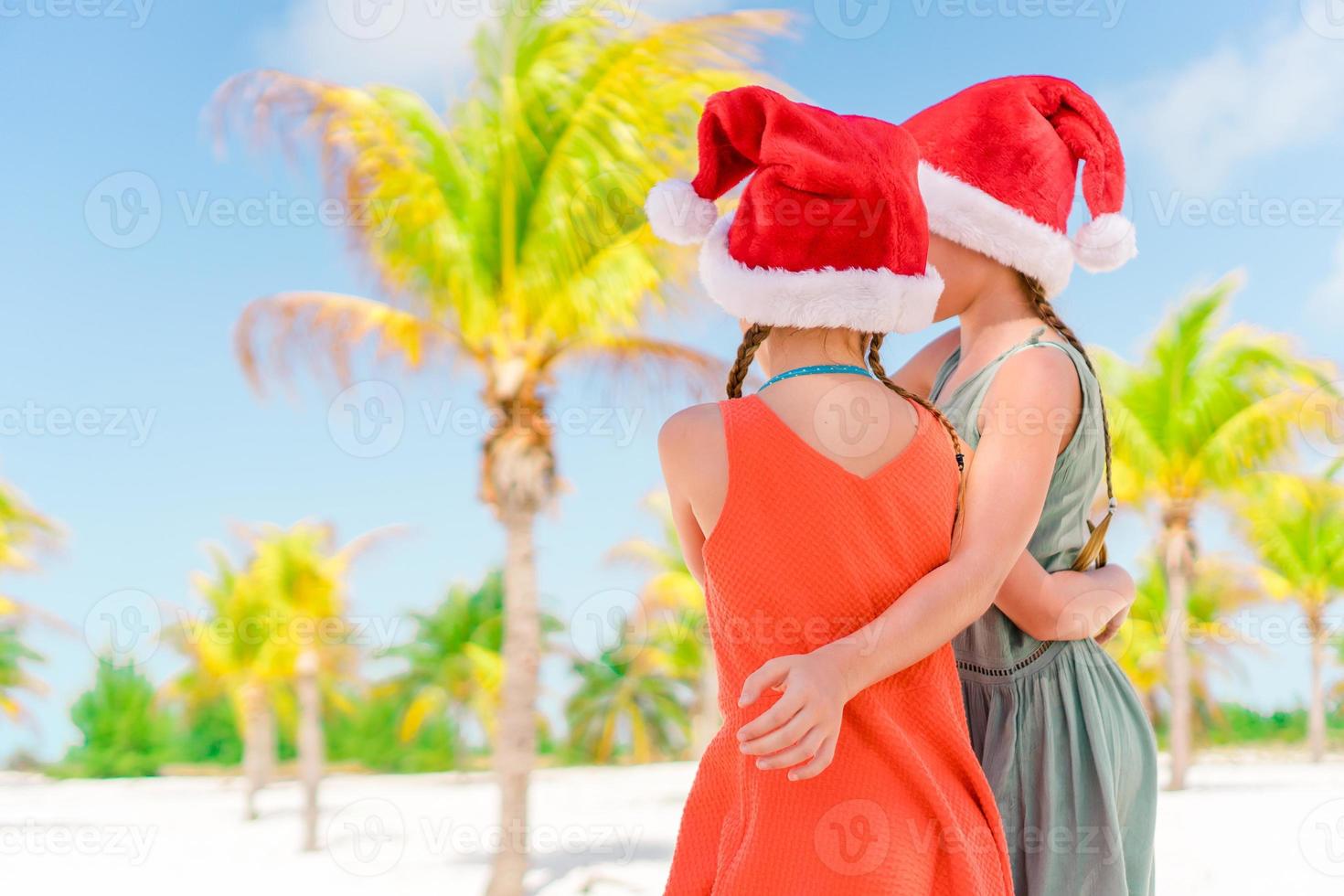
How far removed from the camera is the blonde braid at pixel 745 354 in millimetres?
1449

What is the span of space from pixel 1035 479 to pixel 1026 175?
21.3 inches

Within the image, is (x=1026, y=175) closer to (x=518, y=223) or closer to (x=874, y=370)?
(x=874, y=370)

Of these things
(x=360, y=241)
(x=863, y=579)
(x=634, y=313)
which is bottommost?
(x=863, y=579)

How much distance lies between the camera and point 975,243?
174cm

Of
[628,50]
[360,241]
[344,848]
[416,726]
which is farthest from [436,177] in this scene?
[416,726]

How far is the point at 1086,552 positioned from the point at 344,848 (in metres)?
23.3

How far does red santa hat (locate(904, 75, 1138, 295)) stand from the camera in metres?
1.73

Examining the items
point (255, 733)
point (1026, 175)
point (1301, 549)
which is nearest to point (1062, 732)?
point (1026, 175)

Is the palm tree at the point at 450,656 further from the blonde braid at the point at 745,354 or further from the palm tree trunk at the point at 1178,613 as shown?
the blonde braid at the point at 745,354

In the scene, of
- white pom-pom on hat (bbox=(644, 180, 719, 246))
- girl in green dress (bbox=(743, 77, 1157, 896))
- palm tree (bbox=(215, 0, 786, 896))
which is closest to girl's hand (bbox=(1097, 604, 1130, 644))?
girl in green dress (bbox=(743, 77, 1157, 896))

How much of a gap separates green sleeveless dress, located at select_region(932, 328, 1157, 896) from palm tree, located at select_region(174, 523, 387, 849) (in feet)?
52.9

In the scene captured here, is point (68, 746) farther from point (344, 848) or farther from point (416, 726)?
point (344, 848)

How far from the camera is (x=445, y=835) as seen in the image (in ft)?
71.5

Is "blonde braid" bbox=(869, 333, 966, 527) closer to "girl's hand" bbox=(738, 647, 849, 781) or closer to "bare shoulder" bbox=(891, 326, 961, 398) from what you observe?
"girl's hand" bbox=(738, 647, 849, 781)
